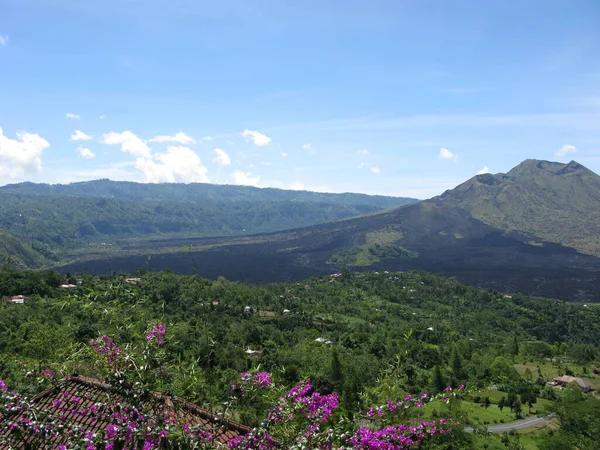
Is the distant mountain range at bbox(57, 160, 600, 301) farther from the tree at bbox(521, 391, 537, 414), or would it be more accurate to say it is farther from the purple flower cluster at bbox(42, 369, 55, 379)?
the purple flower cluster at bbox(42, 369, 55, 379)

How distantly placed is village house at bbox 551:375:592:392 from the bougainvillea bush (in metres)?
45.5

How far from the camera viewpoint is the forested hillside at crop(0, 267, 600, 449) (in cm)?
1209

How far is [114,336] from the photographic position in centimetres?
534

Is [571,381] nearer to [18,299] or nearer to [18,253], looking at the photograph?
[18,299]

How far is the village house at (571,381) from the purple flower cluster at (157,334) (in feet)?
157

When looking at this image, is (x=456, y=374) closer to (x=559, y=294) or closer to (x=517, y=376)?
(x=517, y=376)

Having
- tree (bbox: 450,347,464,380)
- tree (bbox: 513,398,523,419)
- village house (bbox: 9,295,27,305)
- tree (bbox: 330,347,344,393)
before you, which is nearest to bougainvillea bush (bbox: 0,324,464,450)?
tree (bbox: 330,347,344,393)

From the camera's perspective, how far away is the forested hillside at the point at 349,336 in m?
12.1

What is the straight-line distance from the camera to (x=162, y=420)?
4.61 m

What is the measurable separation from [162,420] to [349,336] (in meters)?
48.8

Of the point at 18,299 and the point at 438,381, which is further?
the point at 18,299

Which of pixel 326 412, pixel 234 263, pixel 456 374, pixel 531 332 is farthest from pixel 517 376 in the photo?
pixel 234 263

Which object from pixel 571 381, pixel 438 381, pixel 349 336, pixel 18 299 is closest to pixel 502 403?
pixel 438 381

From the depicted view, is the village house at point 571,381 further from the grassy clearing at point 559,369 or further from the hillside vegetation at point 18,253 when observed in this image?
the hillside vegetation at point 18,253
